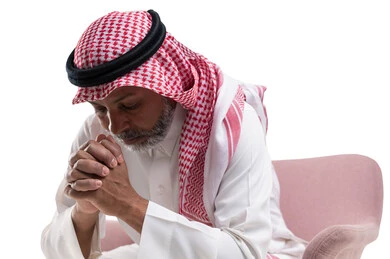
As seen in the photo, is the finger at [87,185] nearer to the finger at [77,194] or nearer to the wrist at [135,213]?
the finger at [77,194]

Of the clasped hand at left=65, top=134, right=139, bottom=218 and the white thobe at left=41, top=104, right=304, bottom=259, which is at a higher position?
the clasped hand at left=65, top=134, right=139, bottom=218

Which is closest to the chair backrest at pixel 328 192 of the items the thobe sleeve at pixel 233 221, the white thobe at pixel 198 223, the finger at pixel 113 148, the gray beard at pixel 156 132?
the white thobe at pixel 198 223

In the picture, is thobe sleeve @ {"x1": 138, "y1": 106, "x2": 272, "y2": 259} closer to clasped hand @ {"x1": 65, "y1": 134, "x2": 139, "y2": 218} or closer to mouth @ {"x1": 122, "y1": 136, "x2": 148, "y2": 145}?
clasped hand @ {"x1": 65, "y1": 134, "x2": 139, "y2": 218}

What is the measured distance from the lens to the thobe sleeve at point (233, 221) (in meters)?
2.64

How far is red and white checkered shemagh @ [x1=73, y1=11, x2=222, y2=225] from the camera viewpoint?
276 cm

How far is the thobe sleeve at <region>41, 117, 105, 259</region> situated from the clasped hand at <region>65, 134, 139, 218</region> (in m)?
0.40

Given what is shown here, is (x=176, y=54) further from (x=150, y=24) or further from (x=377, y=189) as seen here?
(x=377, y=189)

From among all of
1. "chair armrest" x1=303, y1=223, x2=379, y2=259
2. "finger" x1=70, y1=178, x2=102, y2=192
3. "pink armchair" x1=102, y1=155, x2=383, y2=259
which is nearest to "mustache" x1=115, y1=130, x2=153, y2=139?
"finger" x1=70, y1=178, x2=102, y2=192

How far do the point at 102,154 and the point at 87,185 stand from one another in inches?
4.2

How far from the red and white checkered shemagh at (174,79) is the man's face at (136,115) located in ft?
0.18

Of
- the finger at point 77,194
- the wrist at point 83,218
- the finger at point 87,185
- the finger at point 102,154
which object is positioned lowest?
the wrist at point 83,218

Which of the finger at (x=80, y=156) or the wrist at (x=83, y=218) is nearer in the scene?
the finger at (x=80, y=156)

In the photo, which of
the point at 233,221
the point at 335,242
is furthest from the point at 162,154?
the point at 335,242

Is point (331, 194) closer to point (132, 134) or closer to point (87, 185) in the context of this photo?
point (132, 134)
